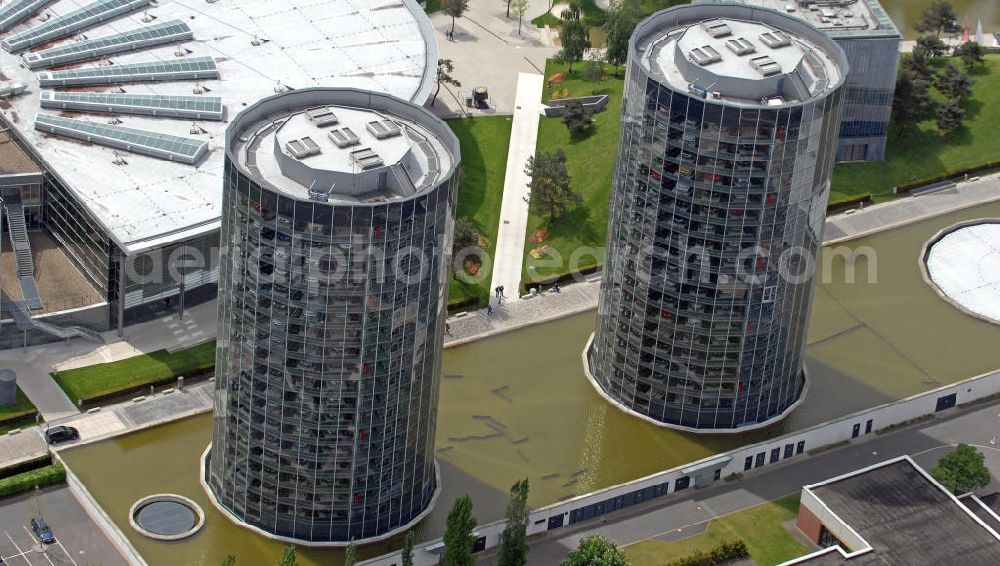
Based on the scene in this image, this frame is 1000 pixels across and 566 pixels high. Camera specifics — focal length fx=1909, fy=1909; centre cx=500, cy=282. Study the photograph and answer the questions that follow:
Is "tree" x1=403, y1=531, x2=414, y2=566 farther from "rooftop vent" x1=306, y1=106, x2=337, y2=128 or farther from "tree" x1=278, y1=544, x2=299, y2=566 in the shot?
"rooftop vent" x1=306, y1=106, x2=337, y2=128

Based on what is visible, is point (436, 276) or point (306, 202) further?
point (436, 276)

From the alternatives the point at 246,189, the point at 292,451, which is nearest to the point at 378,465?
the point at 292,451

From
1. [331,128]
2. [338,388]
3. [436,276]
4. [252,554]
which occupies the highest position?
[331,128]

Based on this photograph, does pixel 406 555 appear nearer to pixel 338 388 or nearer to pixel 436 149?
pixel 338 388

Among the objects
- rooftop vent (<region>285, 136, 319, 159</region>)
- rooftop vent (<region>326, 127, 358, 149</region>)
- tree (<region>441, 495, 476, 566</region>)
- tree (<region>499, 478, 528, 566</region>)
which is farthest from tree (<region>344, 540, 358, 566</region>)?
rooftop vent (<region>326, 127, 358, 149</region>)

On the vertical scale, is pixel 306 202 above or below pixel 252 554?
above
